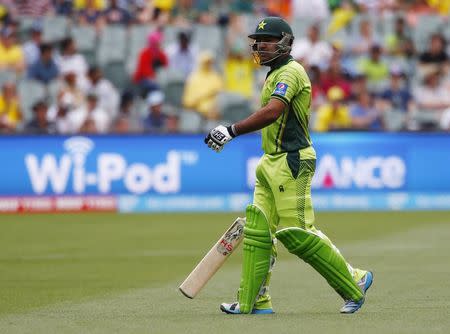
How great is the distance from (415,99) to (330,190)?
313 cm

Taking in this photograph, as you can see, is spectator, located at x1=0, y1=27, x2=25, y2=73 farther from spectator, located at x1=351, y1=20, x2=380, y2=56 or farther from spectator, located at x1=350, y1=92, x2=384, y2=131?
spectator, located at x1=350, y1=92, x2=384, y2=131

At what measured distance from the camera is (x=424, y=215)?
18281 mm

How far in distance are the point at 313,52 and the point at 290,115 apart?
14.0 metres

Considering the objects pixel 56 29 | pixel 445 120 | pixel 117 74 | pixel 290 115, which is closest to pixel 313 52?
pixel 445 120

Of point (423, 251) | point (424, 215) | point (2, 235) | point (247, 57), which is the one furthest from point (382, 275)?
point (247, 57)

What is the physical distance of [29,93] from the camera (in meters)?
22.0

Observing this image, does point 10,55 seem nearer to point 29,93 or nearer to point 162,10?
point 29,93

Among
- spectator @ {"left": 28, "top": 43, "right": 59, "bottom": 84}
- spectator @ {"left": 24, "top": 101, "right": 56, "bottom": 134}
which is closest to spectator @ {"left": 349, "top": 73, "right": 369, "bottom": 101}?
spectator @ {"left": 24, "top": 101, "right": 56, "bottom": 134}

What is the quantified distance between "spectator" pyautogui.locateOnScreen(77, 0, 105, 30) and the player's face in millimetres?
15520

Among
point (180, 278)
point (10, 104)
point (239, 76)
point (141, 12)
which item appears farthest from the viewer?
point (141, 12)

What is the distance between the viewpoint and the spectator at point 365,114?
66.9 ft

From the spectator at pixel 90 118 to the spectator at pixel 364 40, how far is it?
15.3 feet

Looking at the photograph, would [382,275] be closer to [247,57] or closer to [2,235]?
[2,235]

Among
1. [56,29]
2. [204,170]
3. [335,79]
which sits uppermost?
[56,29]
